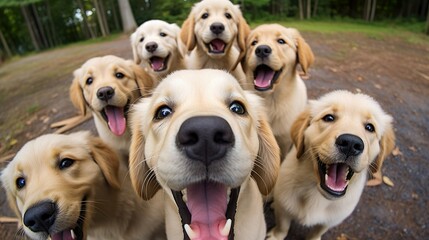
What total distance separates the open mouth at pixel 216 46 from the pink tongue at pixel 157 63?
2.74ft

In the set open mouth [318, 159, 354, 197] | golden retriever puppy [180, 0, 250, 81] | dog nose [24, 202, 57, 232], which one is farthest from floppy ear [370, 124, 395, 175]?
dog nose [24, 202, 57, 232]

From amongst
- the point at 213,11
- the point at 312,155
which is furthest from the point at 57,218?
the point at 213,11

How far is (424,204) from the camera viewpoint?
12.1 ft

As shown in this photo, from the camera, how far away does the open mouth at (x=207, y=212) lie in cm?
169

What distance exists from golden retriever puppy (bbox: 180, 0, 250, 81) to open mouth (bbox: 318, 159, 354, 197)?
1.96 m

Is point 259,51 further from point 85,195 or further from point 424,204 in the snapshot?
Answer: point 424,204

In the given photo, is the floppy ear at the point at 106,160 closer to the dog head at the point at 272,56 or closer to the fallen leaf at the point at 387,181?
the dog head at the point at 272,56

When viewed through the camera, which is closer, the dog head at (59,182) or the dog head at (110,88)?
the dog head at (59,182)

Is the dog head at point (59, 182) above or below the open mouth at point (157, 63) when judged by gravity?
below

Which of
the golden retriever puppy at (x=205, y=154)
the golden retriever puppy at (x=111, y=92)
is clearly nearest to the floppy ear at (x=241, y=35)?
the golden retriever puppy at (x=111, y=92)

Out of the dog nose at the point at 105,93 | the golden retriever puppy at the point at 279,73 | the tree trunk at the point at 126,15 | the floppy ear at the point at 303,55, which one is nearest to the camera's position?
the dog nose at the point at 105,93

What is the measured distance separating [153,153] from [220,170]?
0.62m

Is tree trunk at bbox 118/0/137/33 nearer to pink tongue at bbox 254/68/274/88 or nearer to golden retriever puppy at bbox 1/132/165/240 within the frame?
pink tongue at bbox 254/68/274/88

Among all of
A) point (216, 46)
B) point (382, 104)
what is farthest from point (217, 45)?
point (382, 104)
